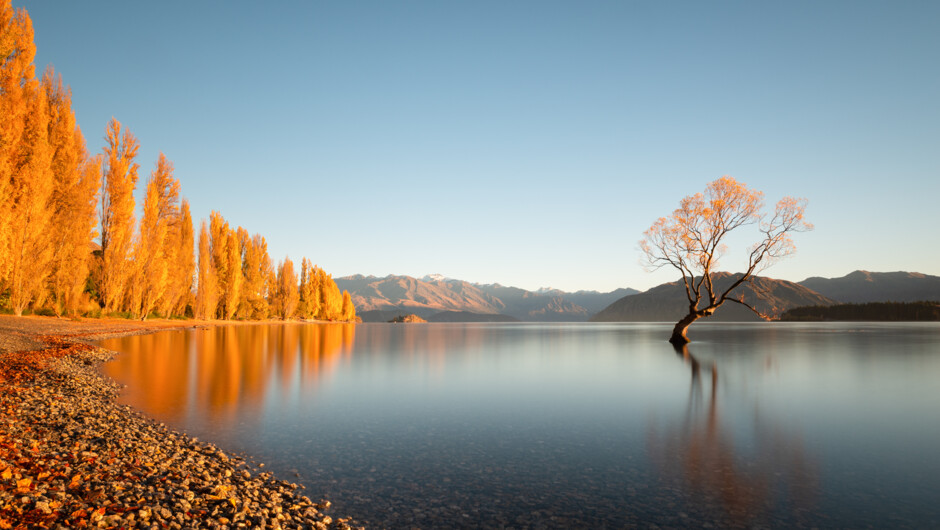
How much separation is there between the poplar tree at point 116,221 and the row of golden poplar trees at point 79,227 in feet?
0.33

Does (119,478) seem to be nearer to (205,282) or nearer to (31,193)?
(31,193)

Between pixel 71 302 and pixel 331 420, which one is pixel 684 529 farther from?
pixel 71 302

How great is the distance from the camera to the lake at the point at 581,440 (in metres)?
6.64

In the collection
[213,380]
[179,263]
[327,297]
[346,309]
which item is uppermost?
[179,263]

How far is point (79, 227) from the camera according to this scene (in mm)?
40188

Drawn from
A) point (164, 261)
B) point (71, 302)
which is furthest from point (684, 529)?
point (164, 261)

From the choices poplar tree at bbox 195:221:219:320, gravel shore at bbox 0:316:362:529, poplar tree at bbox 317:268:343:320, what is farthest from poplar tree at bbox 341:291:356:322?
gravel shore at bbox 0:316:362:529

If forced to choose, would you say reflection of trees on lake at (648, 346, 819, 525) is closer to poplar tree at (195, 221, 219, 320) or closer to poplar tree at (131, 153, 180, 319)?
poplar tree at (131, 153, 180, 319)

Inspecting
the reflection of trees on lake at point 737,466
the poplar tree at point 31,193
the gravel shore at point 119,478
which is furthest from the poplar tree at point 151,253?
the reflection of trees on lake at point 737,466

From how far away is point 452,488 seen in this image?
7430mm

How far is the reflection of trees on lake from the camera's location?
21.9 feet

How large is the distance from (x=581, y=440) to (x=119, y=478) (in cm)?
850

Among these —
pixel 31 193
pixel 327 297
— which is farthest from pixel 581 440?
pixel 327 297

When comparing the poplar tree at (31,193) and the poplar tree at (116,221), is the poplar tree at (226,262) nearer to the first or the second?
the poplar tree at (116,221)
